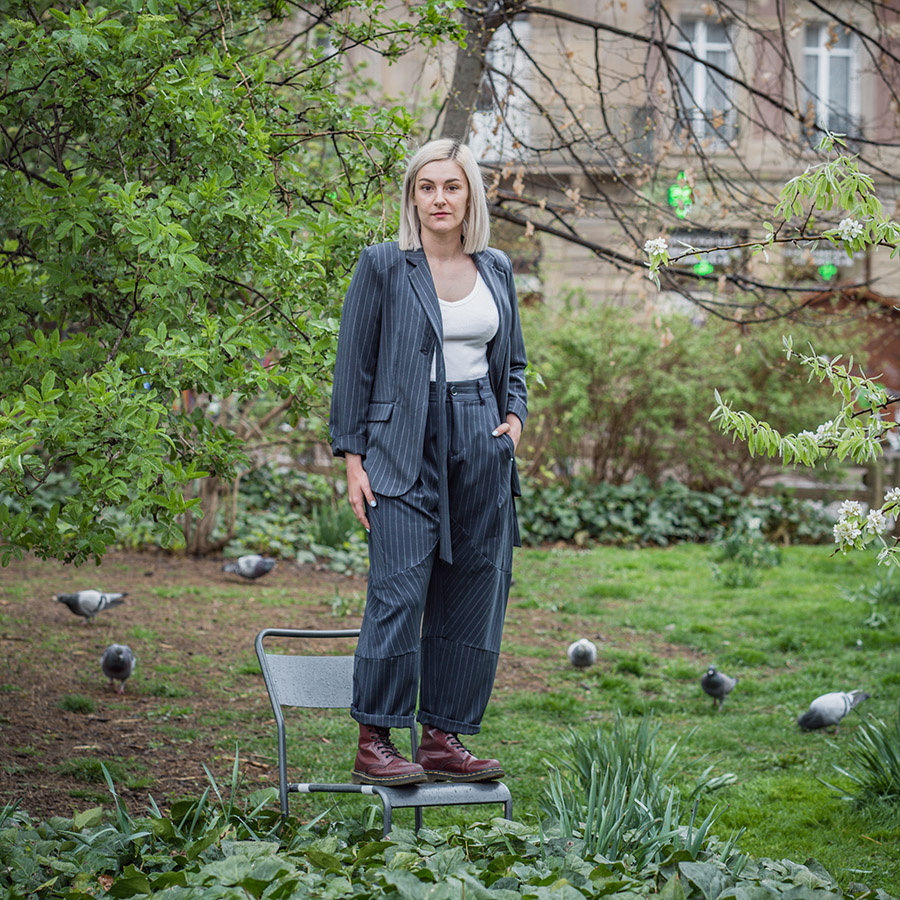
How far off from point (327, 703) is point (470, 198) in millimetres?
1584

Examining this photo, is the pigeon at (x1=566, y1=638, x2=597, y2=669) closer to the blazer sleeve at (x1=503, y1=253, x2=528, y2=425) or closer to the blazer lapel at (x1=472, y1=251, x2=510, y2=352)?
the blazer sleeve at (x1=503, y1=253, x2=528, y2=425)

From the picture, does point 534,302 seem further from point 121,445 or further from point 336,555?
point 121,445

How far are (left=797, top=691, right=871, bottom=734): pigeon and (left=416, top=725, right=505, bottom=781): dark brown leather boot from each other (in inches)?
91.6

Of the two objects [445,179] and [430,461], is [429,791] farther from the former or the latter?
[445,179]

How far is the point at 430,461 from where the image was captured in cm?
290

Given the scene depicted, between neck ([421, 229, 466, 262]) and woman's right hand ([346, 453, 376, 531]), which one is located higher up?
neck ([421, 229, 466, 262])

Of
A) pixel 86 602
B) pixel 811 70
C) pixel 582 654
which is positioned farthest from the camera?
pixel 811 70

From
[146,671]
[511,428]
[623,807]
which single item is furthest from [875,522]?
[146,671]

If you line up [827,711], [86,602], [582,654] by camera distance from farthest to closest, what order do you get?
1. [86,602]
2. [582,654]
3. [827,711]

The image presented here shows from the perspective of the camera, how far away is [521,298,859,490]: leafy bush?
10.4 m

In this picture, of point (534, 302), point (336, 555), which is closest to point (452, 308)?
point (336, 555)

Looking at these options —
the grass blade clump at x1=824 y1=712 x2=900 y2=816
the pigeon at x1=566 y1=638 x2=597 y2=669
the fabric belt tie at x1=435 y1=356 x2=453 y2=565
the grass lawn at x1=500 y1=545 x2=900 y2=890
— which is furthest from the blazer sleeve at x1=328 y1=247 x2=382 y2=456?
the pigeon at x1=566 y1=638 x2=597 y2=669

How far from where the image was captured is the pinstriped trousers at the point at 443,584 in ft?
9.30

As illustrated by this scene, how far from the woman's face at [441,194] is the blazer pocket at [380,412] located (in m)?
0.53
